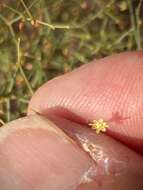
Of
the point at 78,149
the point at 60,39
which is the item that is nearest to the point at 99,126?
the point at 78,149

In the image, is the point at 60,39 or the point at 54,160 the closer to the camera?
the point at 54,160

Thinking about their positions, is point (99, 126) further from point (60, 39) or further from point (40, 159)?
point (60, 39)

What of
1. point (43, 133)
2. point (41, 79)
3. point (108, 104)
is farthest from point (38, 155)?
point (41, 79)

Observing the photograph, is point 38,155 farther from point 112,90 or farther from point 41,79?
point 41,79

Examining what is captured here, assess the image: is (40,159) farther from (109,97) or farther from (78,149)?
(109,97)

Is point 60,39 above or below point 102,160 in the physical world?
above

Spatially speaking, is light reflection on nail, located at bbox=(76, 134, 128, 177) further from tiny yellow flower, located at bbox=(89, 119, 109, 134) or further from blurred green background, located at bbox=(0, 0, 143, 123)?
blurred green background, located at bbox=(0, 0, 143, 123)

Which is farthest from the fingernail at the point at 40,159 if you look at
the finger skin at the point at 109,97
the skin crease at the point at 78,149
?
the finger skin at the point at 109,97
